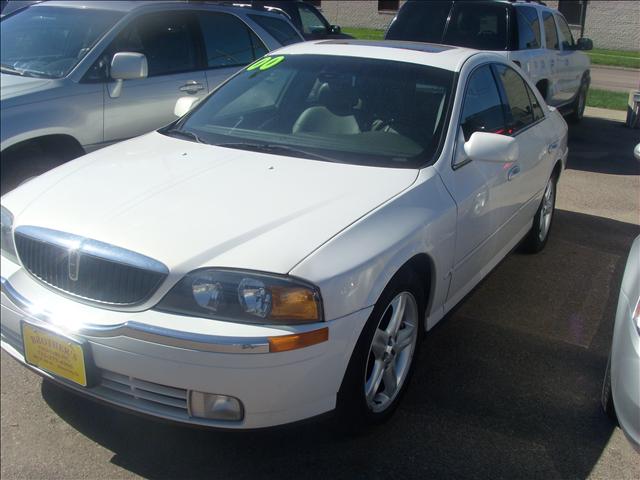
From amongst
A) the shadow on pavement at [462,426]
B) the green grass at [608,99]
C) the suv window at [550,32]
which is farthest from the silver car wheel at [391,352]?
the green grass at [608,99]

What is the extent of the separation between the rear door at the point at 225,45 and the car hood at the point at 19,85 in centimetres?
151

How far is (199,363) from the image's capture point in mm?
2461

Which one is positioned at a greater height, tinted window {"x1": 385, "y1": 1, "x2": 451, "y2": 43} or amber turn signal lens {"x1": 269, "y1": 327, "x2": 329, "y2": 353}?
tinted window {"x1": 385, "y1": 1, "x2": 451, "y2": 43}

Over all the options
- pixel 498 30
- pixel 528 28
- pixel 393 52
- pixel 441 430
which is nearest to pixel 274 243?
pixel 441 430

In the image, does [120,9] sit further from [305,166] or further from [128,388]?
[128,388]

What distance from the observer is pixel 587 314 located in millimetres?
4422

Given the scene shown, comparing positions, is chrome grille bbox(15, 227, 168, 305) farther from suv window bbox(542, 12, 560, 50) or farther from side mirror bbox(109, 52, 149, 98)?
suv window bbox(542, 12, 560, 50)

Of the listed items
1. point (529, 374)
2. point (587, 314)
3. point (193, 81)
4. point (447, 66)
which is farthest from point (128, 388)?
point (193, 81)

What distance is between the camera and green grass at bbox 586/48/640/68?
38.7 feet

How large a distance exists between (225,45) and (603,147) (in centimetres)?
586

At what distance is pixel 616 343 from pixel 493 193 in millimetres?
1243

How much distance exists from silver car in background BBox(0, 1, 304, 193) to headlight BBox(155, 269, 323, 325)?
275 centimetres

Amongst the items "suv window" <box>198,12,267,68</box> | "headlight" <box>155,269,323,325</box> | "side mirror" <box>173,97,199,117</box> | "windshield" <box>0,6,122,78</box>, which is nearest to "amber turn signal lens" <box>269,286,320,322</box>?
"headlight" <box>155,269,323,325</box>

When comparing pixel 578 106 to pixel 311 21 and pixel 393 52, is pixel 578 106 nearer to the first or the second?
pixel 311 21
